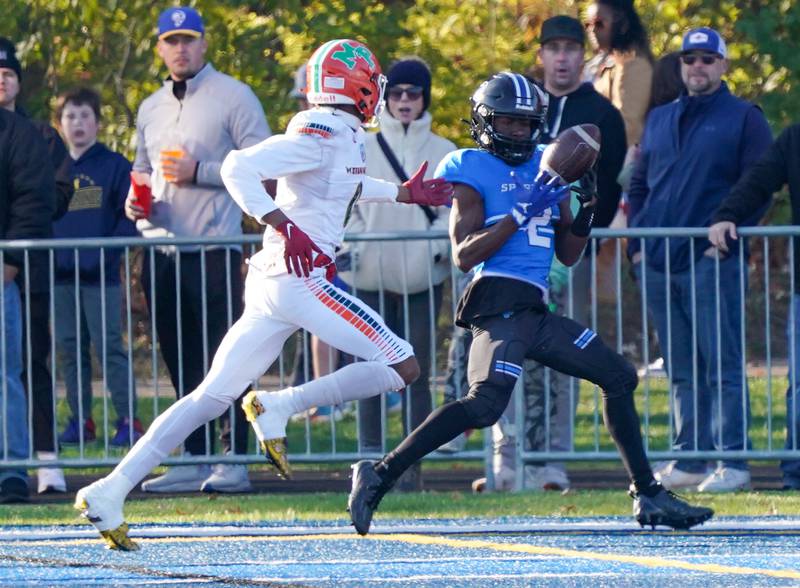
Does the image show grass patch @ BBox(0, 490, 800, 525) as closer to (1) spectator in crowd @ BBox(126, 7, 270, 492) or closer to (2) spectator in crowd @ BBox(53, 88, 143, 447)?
(1) spectator in crowd @ BBox(126, 7, 270, 492)

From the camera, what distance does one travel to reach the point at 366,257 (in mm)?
10000

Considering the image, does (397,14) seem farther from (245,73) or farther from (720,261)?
(720,261)

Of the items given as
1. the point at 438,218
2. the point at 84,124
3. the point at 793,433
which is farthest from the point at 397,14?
the point at 793,433

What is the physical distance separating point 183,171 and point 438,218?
4.26 ft

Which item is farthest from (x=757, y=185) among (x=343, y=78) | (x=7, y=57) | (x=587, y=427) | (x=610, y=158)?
(x=7, y=57)

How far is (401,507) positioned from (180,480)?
4.72 ft

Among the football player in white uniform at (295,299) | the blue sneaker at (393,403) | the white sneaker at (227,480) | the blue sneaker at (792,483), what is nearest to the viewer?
the football player in white uniform at (295,299)

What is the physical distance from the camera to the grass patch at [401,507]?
8.96 meters

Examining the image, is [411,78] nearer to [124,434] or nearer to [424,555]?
[124,434]

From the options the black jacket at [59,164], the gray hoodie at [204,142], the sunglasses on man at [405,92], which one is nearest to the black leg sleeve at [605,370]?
the sunglasses on man at [405,92]

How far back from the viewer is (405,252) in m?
9.97

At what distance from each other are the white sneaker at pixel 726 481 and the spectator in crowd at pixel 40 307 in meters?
3.19

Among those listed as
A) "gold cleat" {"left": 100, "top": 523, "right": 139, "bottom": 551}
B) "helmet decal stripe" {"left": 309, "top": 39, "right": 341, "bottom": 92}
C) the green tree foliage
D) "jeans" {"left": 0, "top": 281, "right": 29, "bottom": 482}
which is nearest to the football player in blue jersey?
"helmet decal stripe" {"left": 309, "top": 39, "right": 341, "bottom": 92}

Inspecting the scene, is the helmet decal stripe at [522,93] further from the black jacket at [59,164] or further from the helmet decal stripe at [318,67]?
the black jacket at [59,164]
